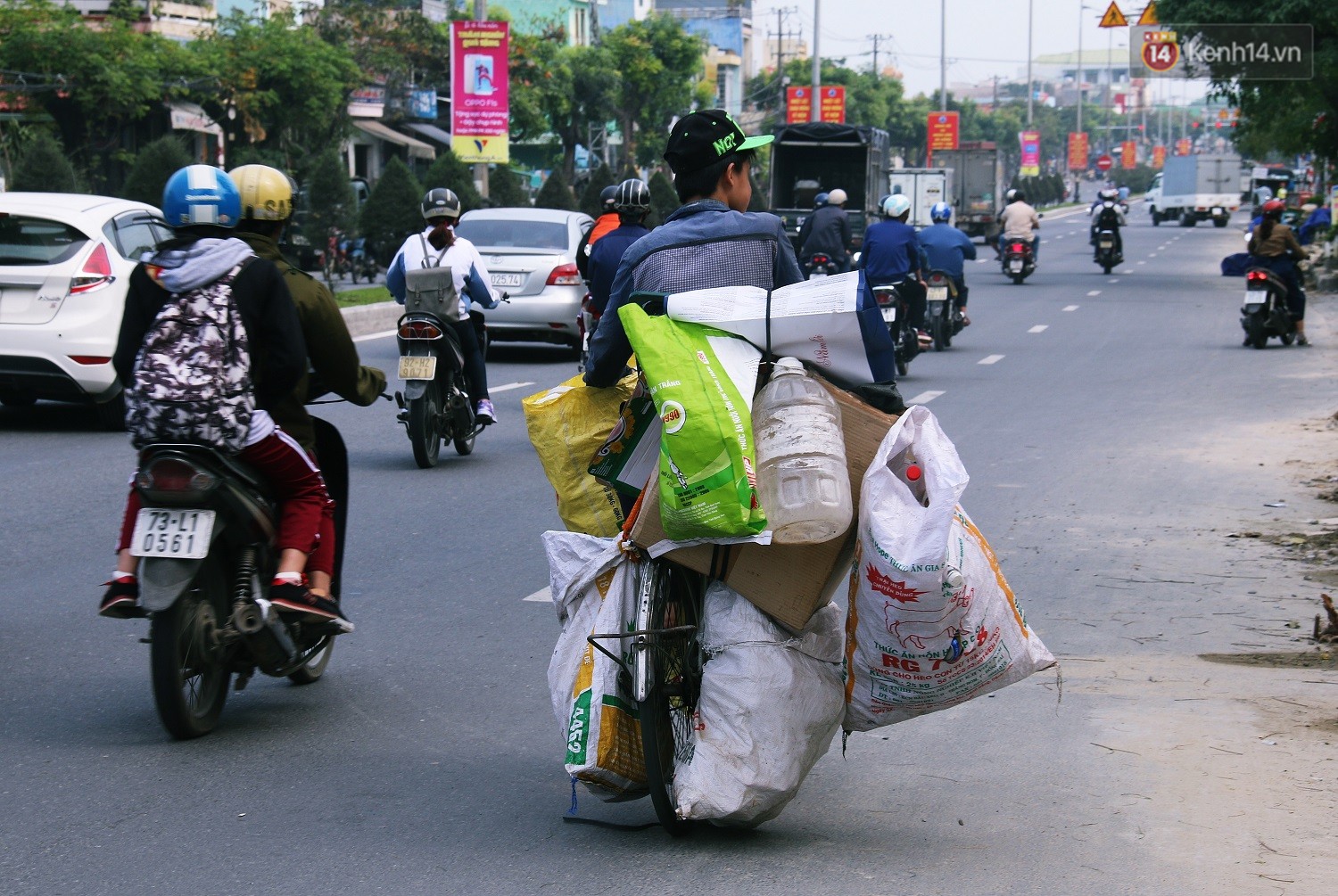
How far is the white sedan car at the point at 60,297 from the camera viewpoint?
447 inches

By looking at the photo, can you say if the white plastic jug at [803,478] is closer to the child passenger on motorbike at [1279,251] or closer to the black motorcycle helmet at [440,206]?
the black motorcycle helmet at [440,206]

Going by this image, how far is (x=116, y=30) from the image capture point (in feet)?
103

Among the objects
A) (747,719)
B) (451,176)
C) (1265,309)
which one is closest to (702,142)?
(747,719)

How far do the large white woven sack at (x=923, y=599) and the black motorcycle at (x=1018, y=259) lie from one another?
94.1 feet

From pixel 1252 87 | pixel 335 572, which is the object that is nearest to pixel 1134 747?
pixel 335 572

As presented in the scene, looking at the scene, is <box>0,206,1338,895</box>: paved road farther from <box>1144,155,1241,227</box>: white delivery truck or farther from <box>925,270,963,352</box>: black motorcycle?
<box>1144,155,1241,227</box>: white delivery truck

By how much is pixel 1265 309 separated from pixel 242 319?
54.6 feet

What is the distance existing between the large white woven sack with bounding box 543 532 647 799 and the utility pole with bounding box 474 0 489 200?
88.5 feet

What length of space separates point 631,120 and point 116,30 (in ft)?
109

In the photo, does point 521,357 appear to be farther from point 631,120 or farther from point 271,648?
point 631,120

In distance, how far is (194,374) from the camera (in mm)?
4840

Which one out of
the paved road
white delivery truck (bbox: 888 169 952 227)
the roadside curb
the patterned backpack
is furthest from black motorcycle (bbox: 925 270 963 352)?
white delivery truck (bbox: 888 169 952 227)

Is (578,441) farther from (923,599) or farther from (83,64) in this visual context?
(83,64)

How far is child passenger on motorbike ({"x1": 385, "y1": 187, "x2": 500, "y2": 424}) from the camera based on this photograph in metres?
10.4
